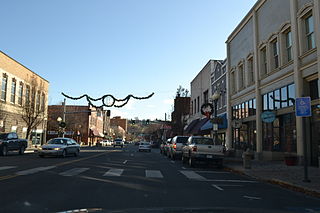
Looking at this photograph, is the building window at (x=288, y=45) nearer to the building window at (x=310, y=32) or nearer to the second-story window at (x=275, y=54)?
the second-story window at (x=275, y=54)

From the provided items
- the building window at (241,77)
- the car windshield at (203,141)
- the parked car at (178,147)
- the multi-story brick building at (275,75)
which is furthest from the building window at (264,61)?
the car windshield at (203,141)

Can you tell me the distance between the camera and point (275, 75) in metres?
22.1

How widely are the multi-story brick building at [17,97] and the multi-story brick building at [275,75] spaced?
2065 cm

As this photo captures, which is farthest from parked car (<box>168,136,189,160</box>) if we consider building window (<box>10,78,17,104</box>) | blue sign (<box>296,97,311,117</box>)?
building window (<box>10,78,17,104</box>)

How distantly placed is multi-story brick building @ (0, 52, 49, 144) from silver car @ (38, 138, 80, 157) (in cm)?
1119

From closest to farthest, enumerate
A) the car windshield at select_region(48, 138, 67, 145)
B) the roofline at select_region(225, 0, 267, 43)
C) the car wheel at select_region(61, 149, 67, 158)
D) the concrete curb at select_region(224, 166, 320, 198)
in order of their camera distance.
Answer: the concrete curb at select_region(224, 166, 320, 198), the car wheel at select_region(61, 149, 67, 158), the car windshield at select_region(48, 138, 67, 145), the roofline at select_region(225, 0, 267, 43)

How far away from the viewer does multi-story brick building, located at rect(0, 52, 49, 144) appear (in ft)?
115

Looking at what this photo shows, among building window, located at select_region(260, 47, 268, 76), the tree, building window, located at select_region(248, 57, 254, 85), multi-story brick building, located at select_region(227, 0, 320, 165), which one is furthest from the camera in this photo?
the tree

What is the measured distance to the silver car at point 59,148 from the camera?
72.3 feet

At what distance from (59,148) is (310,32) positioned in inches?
684

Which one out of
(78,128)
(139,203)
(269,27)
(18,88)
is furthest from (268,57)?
(78,128)

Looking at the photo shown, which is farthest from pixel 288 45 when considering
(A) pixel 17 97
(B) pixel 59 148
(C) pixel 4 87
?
(A) pixel 17 97

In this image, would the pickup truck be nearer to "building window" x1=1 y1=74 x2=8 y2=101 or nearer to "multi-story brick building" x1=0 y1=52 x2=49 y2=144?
"multi-story brick building" x1=0 y1=52 x2=49 y2=144

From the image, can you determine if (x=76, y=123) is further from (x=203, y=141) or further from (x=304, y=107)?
(x=304, y=107)
